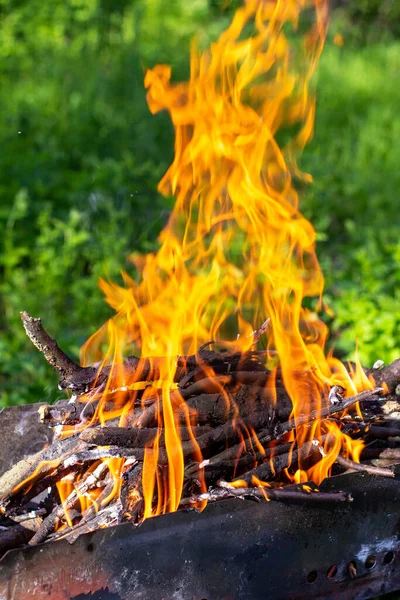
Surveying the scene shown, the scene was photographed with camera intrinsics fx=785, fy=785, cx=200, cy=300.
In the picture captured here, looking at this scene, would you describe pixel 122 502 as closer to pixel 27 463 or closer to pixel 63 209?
pixel 27 463

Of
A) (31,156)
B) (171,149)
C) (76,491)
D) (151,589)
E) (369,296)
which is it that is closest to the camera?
(151,589)

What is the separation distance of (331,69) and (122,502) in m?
8.67

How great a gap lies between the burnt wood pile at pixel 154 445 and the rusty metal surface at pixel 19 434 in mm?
244

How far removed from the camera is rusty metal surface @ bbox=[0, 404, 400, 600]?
2107mm

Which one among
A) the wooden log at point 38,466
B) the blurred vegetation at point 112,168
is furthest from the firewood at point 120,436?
the blurred vegetation at point 112,168

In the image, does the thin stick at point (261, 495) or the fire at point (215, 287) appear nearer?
the thin stick at point (261, 495)

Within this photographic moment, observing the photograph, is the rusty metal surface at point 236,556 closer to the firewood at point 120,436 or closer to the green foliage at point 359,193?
the firewood at point 120,436

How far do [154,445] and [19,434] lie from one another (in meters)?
0.75

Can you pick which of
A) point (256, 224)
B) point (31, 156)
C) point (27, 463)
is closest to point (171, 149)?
point (31, 156)

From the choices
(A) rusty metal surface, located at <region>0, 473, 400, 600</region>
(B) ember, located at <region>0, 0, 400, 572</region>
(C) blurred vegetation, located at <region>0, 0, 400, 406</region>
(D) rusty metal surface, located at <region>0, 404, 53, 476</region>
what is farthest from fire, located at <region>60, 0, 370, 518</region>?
(C) blurred vegetation, located at <region>0, 0, 400, 406</region>

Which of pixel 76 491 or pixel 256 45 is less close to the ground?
pixel 256 45

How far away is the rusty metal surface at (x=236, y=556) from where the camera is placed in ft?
6.91

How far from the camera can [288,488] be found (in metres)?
2.28

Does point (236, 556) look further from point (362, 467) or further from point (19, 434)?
point (19, 434)
